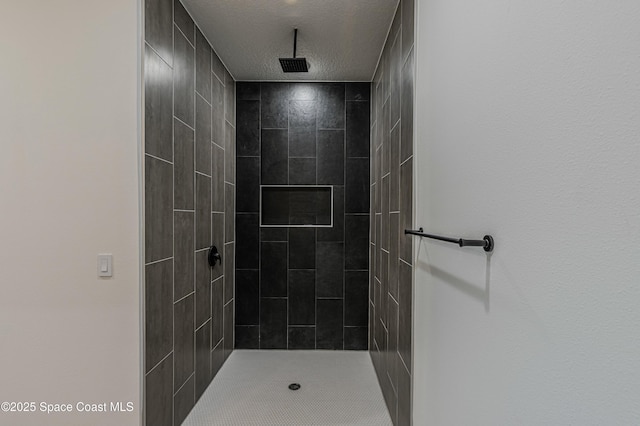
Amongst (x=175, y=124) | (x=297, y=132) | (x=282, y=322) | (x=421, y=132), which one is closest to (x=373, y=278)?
(x=282, y=322)

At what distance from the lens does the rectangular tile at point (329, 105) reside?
3.21 m

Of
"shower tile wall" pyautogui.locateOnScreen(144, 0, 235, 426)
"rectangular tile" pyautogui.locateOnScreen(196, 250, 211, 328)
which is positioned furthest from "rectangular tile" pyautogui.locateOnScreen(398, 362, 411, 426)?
"rectangular tile" pyautogui.locateOnScreen(196, 250, 211, 328)

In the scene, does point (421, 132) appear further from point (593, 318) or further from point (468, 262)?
point (593, 318)

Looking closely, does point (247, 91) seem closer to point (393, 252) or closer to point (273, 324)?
point (393, 252)

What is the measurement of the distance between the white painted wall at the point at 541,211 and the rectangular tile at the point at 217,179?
1899 mm

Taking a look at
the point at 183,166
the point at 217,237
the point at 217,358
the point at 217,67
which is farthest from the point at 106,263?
the point at 217,67

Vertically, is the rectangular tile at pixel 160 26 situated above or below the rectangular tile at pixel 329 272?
above

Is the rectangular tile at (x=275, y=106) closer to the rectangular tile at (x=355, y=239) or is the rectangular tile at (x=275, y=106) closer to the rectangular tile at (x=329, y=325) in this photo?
the rectangular tile at (x=355, y=239)

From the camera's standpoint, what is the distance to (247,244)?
323cm

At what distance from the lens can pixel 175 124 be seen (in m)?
1.98

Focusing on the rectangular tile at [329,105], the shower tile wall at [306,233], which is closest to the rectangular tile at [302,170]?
the shower tile wall at [306,233]

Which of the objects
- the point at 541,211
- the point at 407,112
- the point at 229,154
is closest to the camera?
the point at 541,211

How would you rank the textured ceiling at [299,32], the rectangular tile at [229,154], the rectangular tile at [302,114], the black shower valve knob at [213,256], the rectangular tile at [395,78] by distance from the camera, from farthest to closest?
the rectangular tile at [302,114] → the rectangular tile at [229,154] → the black shower valve knob at [213,256] → the textured ceiling at [299,32] → the rectangular tile at [395,78]

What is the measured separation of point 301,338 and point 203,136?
205cm
